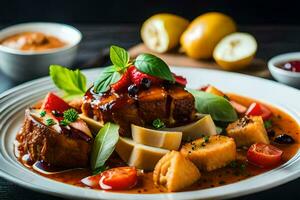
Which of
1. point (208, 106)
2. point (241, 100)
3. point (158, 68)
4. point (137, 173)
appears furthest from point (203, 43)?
point (137, 173)

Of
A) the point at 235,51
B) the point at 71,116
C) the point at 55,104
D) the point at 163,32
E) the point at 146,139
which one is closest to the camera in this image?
the point at 146,139

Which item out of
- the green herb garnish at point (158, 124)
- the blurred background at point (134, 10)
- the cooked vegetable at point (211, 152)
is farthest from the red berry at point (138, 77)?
the blurred background at point (134, 10)

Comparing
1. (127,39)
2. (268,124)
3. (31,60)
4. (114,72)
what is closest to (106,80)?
(114,72)

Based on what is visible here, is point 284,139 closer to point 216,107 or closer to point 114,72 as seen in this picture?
point 216,107

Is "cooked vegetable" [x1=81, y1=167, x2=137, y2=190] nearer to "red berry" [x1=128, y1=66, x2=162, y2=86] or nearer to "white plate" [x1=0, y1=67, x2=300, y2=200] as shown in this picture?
"white plate" [x1=0, y1=67, x2=300, y2=200]

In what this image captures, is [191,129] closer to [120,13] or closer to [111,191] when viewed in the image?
[111,191]

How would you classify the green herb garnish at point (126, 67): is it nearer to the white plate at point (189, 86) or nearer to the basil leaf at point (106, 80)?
the basil leaf at point (106, 80)
